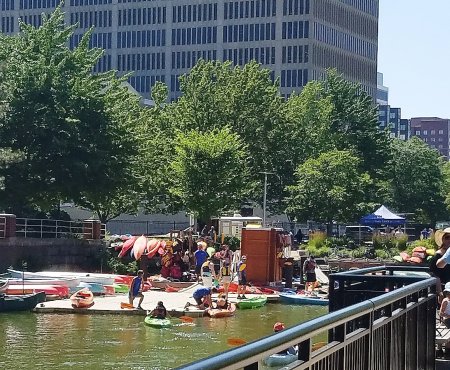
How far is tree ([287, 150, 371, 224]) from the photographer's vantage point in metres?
72.7

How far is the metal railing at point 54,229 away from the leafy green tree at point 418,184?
4617 cm

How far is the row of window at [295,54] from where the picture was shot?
140m

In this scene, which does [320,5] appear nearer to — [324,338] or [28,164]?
[28,164]

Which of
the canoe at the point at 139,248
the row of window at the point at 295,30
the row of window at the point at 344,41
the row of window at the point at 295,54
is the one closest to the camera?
the canoe at the point at 139,248

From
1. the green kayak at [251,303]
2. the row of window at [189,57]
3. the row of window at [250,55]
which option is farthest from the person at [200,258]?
the row of window at [189,57]

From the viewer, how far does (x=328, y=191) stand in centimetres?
7331

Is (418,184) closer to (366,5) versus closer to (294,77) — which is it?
(294,77)

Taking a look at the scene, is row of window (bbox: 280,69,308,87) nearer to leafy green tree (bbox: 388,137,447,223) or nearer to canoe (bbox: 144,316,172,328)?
leafy green tree (bbox: 388,137,447,223)

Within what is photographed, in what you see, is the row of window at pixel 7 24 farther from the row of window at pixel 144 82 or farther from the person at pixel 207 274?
the person at pixel 207 274

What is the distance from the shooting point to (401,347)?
8977mm

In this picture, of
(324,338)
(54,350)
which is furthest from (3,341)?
(324,338)

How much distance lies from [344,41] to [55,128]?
333 feet

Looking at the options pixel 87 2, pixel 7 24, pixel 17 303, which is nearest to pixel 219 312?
pixel 17 303

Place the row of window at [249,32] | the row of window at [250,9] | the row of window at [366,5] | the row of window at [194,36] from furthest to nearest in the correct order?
the row of window at [366,5], the row of window at [194,36], the row of window at [249,32], the row of window at [250,9]
